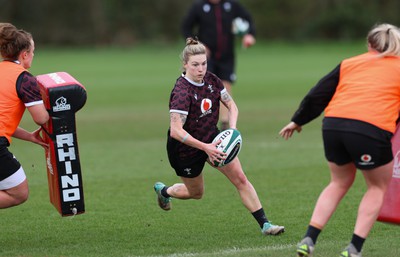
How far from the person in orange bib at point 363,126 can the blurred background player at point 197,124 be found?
3.63 feet

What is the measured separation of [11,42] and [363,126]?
9.62ft

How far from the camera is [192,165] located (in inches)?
292

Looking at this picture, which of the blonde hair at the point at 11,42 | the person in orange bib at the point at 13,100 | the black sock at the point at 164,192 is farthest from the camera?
the black sock at the point at 164,192

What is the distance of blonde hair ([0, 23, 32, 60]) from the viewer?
6.88m

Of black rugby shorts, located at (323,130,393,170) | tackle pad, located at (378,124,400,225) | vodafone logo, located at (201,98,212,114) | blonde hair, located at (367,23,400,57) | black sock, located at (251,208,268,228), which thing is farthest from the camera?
black sock, located at (251,208,268,228)

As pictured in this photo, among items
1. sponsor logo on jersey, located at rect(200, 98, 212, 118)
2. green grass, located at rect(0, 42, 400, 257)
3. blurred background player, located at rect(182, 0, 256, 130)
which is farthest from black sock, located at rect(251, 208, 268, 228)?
blurred background player, located at rect(182, 0, 256, 130)

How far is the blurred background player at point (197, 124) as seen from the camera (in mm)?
7027

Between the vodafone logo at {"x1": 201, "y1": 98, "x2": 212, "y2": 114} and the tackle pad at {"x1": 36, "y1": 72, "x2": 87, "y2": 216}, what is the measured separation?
997mm

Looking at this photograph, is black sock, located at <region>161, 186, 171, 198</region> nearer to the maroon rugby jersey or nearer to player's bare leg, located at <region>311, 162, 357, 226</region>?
the maroon rugby jersey

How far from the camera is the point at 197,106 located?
7203 millimetres

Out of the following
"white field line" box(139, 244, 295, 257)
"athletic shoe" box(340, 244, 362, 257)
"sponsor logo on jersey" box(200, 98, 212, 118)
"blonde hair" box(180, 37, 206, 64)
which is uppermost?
"blonde hair" box(180, 37, 206, 64)

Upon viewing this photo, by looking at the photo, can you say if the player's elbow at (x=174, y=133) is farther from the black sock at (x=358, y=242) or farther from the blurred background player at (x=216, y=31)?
the blurred background player at (x=216, y=31)

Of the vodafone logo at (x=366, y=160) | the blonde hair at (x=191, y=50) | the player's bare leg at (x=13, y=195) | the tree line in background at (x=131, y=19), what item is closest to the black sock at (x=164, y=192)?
the blonde hair at (x=191, y=50)

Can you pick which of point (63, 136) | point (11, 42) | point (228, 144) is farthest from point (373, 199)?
point (11, 42)
